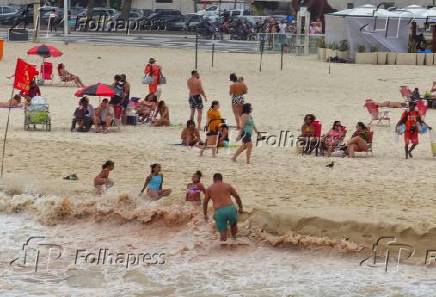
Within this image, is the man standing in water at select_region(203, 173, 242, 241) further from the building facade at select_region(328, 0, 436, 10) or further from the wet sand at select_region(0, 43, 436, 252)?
the building facade at select_region(328, 0, 436, 10)

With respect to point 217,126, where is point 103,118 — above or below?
below

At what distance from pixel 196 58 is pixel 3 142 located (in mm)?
15753

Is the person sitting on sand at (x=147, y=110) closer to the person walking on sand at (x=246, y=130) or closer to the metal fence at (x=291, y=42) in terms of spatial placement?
the person walking on sand at (x=246, y=130)

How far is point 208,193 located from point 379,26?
26.1m

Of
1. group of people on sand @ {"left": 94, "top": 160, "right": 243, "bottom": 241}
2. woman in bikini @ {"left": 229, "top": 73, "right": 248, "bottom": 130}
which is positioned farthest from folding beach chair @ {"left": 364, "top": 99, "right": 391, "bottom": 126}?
group of people on sand @ {"left": 94, "top": 160, "right": 243, "bottom": 241}

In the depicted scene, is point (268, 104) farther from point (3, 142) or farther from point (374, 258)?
point (374, 258)

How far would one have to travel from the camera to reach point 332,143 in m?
19.5

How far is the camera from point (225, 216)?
1416 cm

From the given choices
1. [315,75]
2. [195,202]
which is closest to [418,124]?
[195,202]

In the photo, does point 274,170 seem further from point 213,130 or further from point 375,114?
point 375,114

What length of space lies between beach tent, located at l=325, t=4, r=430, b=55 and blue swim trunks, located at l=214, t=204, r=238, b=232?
25188mm
